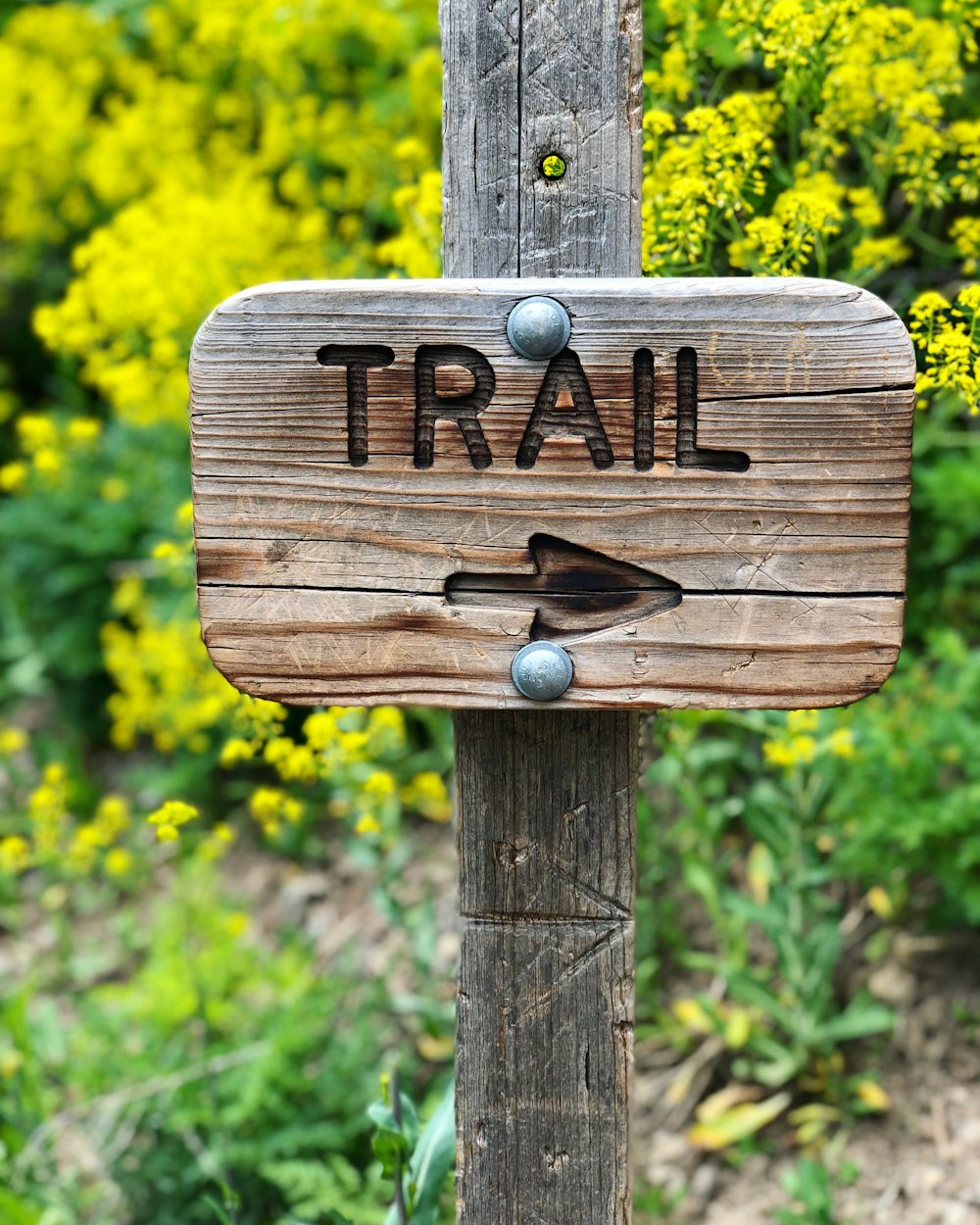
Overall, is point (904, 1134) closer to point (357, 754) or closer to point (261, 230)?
point (357, 754)

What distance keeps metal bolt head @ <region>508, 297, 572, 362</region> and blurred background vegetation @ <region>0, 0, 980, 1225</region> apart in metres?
0.47

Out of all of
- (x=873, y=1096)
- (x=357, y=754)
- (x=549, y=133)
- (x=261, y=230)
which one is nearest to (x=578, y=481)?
(x=549, y=133)

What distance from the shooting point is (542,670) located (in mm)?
1094

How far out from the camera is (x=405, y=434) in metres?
1.10

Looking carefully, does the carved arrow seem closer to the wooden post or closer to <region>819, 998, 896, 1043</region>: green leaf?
the wooden post

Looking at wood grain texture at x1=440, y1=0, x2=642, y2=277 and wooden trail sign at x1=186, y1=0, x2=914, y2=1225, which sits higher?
wood grain texture at x1=440, y1=0, x2=642, y2=277

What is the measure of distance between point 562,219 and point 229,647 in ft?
1.84

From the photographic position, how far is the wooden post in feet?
3.84

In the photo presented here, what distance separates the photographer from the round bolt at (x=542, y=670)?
109 centimetres

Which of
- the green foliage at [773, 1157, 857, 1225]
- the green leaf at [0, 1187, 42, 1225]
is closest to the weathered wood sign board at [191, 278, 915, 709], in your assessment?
the green foliage at [773, 1157, 857, 1225]

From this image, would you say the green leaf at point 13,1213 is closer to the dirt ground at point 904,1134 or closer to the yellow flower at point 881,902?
the dirt ground at point 904,1134

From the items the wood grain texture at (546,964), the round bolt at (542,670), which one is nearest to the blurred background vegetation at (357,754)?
the wood grain texture at (546,964)

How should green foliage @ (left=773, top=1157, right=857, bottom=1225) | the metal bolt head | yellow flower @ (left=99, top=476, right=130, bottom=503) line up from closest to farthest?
the metal bolt head → green foliage @ (left=773, top=1157, right=857, bottom=1225) → yellow flower @ (left=99, top=476, right=130, bottom=503)

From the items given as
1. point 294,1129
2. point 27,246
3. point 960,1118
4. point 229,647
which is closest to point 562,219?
point 229,647
